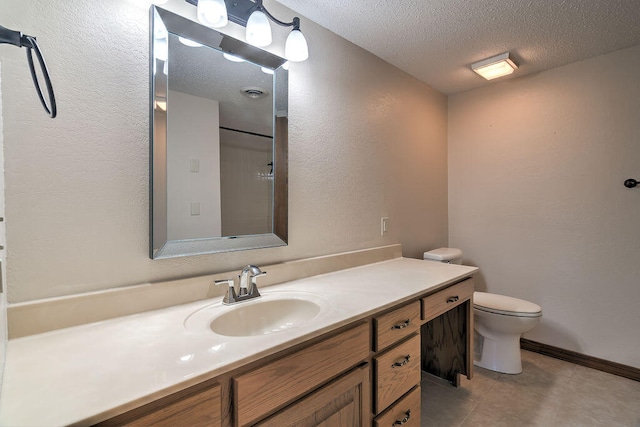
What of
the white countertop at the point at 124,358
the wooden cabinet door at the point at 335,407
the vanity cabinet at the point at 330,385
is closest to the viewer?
the white countertop at the point at 124,358

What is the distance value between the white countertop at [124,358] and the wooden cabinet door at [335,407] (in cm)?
19

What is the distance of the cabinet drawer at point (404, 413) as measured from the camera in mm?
1172

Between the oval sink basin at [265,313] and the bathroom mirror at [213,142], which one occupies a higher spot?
the bathroom mirror at [213,142]

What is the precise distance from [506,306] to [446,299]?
30.3 inches

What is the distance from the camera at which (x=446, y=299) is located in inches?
60.9

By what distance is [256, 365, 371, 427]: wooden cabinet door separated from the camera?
850 millimetres

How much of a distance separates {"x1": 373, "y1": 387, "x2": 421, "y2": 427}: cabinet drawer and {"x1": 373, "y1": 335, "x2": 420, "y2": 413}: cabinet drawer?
3 centimetres

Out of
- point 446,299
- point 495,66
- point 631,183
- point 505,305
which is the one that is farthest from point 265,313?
point 631,183

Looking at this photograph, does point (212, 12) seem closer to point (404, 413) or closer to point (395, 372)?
point (395, 372)

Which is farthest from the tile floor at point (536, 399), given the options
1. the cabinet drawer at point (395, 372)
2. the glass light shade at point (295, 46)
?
the glass light shade at point (295, 46)

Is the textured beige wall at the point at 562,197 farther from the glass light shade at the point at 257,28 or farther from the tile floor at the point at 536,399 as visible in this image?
the glass light shade at the point at 257,28

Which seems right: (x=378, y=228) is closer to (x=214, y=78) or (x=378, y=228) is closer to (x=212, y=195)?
(x=212, y=195)

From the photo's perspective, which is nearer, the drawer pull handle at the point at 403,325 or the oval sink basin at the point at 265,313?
the oval sink basin at the point at 265,313

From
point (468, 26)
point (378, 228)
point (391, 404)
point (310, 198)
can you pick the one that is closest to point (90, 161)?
point (310, 198)
